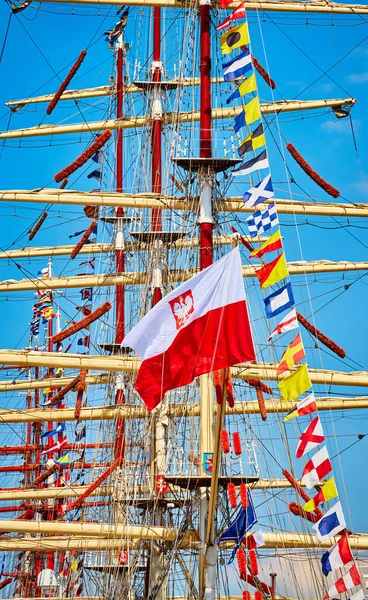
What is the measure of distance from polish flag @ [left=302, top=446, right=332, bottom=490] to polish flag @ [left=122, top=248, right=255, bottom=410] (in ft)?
8.24

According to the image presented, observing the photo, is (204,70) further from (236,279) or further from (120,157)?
(120,157)

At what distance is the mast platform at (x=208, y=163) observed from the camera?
25125 mm

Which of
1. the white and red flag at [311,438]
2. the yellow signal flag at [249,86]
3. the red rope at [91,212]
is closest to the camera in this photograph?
the white and red flag at [311,438]

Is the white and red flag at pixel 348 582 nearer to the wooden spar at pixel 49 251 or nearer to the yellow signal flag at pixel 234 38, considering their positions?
the yellow signal flag at pixel 234 38

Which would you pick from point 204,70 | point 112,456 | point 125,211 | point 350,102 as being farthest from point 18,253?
point 204,70

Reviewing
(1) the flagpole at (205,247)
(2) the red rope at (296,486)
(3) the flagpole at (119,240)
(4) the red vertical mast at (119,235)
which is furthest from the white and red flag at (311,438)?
(4) the red vertical mast at (119,235)

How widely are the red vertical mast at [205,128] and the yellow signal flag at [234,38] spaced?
3.83ft

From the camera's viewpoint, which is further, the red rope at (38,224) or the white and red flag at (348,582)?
Result: the red rope at (38,224)

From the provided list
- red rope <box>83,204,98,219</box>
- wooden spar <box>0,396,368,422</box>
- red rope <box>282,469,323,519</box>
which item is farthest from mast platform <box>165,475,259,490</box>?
red rope <box>83,204,98,219</box>

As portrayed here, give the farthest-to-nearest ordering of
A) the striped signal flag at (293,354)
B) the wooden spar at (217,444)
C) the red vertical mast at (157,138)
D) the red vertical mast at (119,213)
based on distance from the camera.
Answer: the red vertical mast at (119,213) < the red vertical mast at (157,138) < the striped signal flag at (293,354) < the wooden spar at (217,444)

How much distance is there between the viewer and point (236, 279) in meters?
19.0

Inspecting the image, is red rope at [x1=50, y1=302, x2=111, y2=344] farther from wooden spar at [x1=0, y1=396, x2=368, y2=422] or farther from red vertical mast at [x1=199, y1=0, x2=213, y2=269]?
red vertical mast at [x1=199, y1=0, x2=213, y2=269]

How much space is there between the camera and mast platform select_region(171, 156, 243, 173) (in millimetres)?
25125

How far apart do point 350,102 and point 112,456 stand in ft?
49.3
